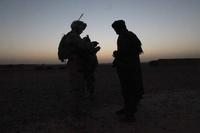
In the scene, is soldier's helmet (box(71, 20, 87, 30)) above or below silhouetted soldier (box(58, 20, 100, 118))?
above

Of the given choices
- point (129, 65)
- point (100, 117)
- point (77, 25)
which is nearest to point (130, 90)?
point (129, 65)

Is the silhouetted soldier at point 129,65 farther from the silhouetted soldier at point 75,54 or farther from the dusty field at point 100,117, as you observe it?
the silhouetted soldier at point 75,54

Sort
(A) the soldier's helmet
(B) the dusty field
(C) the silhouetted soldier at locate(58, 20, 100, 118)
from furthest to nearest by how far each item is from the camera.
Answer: (A) the soldier's helmet → (C) the silhouetted soldier at locate(58, 20, 100, 118) → (B) the dusty field

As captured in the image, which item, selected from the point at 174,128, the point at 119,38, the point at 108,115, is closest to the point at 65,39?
the point at 119,38

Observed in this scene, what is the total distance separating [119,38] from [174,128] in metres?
2.18

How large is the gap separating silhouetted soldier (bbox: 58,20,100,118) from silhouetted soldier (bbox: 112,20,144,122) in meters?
0.89

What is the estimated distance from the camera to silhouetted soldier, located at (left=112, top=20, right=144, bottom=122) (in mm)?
7527

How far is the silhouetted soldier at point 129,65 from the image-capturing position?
24.7ft

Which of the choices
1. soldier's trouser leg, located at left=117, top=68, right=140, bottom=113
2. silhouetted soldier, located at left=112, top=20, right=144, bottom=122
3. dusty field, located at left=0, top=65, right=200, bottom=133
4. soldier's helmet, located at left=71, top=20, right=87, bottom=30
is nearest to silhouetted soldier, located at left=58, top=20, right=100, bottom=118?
soldier's helmet, located at left=71, top=20, right=87, bottom=30

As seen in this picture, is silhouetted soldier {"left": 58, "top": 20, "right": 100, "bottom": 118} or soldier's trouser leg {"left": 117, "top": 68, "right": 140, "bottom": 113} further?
silhouetted soldier {"left": 58, "top": 20, "right": 100, "bottom": 118}

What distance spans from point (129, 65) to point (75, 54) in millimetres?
1328

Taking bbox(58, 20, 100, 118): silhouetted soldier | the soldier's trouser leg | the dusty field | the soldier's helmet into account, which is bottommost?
the dusty field

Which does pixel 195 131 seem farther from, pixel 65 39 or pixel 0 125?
pixel 0 125

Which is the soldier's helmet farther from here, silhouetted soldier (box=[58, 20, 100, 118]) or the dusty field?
the dusty field
